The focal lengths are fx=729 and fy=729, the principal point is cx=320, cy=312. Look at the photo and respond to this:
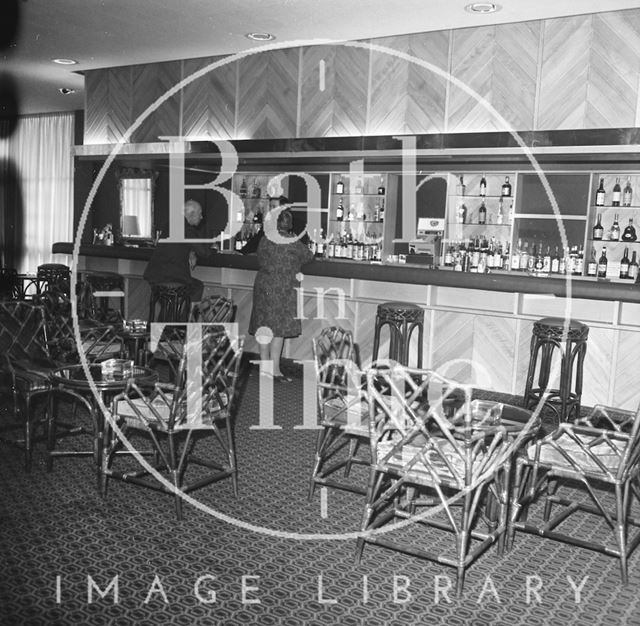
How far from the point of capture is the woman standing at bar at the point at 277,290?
669cm

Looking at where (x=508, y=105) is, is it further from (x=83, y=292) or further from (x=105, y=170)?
(x=105, y=170)

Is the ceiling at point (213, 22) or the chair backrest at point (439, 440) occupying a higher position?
the ceiling at point (213, 22)

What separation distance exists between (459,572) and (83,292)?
464 centimetres

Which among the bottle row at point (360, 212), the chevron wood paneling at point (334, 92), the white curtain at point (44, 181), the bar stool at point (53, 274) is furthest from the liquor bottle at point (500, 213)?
the white curtain at point (44, 181)

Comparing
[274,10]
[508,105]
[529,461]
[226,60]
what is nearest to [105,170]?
[226,60]

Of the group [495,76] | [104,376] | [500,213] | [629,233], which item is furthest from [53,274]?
[629,233]

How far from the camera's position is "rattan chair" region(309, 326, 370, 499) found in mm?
3865

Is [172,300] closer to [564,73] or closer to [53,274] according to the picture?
[53,274]

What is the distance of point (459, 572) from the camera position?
9.91 ft

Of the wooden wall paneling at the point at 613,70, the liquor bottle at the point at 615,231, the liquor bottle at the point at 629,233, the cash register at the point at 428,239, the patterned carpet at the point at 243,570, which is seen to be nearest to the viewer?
the patterned carpet at the point at 243,570

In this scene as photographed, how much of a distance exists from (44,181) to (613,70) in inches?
393

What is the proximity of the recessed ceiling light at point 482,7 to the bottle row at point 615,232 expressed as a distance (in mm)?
2399

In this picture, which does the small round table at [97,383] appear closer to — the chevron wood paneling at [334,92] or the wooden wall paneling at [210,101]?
the chevron wood paneling at [334,92]

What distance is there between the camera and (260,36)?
7.70 metres
